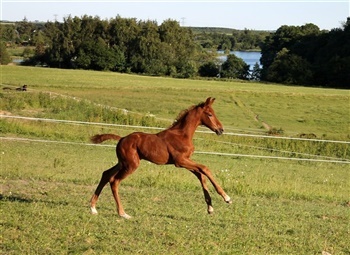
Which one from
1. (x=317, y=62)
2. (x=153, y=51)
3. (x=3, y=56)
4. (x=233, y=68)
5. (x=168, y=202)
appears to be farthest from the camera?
(x=233, y=68)

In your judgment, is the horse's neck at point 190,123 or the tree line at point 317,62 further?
the tree line at point 317,62

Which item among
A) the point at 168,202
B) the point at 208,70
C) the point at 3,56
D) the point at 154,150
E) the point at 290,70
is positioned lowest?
the point at 208,70

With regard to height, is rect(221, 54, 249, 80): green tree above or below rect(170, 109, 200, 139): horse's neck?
below

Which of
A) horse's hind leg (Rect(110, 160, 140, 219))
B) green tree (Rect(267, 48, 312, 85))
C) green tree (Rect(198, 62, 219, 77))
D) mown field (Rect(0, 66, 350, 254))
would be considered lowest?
green tree (Rect(198, 62, 219, 77))

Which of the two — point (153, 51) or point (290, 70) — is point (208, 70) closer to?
point (153, 51)

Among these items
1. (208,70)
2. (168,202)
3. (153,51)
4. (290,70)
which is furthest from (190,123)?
(208,70)

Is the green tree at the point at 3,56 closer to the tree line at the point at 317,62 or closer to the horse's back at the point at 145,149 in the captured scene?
the tree line at the point at 317,62

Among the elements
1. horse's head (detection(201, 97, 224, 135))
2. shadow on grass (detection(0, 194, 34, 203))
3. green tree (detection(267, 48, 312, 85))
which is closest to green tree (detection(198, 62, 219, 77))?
green tree (detection(267, 48, 312, 85))

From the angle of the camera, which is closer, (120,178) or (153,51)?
(120,178)

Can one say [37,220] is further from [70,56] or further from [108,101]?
[70,56]

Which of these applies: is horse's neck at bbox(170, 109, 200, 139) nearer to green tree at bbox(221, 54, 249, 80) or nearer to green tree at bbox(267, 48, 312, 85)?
green tree at bbox(267, 48, 312, 85)

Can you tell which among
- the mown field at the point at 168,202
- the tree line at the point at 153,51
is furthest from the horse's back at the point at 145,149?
the tree line at the point at 153,51

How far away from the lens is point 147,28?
9138 centimetres

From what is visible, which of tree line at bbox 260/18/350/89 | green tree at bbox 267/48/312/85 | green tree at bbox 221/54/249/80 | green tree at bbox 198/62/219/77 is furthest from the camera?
green tree at bbox 198/62/219/77
